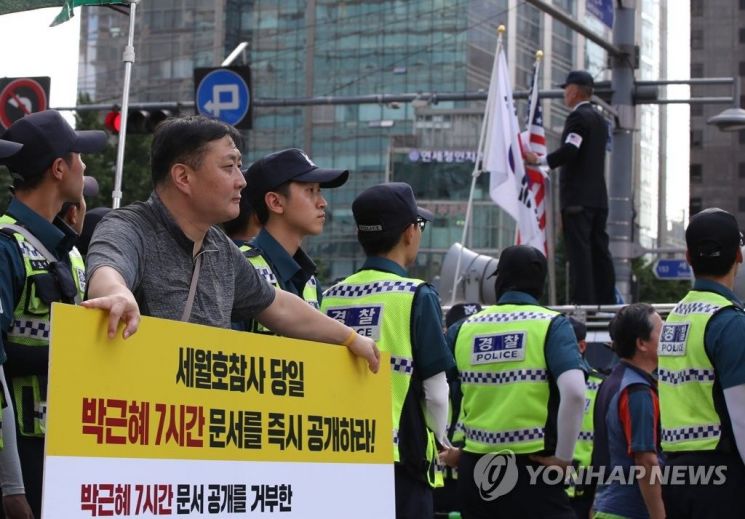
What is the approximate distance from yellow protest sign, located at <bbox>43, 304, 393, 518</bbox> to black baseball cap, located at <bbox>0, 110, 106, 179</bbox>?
150 centimetres

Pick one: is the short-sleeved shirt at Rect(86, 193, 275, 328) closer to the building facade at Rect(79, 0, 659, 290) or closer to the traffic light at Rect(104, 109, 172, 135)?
the traffic light at Rect(104, 109, 172, 135)

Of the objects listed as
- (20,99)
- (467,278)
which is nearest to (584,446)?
(467,278)

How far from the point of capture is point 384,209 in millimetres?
6375

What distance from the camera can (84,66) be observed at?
115 m

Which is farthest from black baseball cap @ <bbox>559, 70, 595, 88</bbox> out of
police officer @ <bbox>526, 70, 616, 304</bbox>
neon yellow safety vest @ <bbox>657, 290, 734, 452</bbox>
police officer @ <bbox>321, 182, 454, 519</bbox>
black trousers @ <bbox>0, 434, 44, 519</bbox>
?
black trousers @ <bbox>0, 434, 44, 519</bbox>

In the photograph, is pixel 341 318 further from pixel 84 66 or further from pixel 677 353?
pixel 84 66

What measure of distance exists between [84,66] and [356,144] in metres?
22.9

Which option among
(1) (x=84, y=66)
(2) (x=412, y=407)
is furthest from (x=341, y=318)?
(1) (x=84, y=66)

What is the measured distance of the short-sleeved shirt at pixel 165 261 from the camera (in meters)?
4.18

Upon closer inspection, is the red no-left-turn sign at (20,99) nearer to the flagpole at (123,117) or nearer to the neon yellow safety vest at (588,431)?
the flagpole at (123,117)

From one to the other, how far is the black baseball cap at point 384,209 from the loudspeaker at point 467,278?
24.3ft

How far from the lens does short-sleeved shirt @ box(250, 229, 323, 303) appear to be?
577 cm

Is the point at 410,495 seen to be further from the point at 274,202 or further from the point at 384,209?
the point at 274,202

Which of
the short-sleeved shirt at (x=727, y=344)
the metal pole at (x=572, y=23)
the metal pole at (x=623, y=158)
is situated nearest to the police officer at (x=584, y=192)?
the metal pole at (x=572, y=23)
